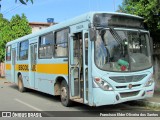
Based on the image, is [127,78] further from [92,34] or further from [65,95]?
[65,95]

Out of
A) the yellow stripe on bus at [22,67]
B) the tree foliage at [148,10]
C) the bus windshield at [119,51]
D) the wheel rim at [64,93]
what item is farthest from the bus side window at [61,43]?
the yellow stripe on bus at [22,67]

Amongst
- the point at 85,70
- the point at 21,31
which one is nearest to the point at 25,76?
the point at 85,70

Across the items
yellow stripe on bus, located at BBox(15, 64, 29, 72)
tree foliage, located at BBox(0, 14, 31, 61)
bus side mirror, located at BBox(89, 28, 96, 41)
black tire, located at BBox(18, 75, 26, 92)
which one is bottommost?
black tire, located at BBox(18, 75, 26, 92)

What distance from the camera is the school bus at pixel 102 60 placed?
31.7 feet

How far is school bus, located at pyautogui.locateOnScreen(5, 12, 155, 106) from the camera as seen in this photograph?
380 inches

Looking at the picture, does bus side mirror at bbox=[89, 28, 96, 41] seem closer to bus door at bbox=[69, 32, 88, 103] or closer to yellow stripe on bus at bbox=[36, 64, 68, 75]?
bus door at bbox=[69, 32, 88, 103]

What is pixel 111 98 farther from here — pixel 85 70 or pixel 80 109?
pixel 80 109

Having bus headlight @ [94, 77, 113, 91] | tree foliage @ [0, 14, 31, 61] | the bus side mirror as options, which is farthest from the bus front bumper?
tree foliage @ [0, 14, 31, 61]

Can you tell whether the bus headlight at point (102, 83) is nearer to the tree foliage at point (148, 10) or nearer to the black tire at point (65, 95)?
the black tire at point (65, 95)

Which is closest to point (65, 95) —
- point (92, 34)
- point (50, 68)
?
point (50, 68)

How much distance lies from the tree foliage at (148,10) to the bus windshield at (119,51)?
2132 mm

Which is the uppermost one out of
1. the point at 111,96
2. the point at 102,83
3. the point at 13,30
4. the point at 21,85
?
the point at 13,30

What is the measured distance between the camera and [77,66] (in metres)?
10.9

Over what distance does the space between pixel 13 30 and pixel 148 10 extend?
872 inches
